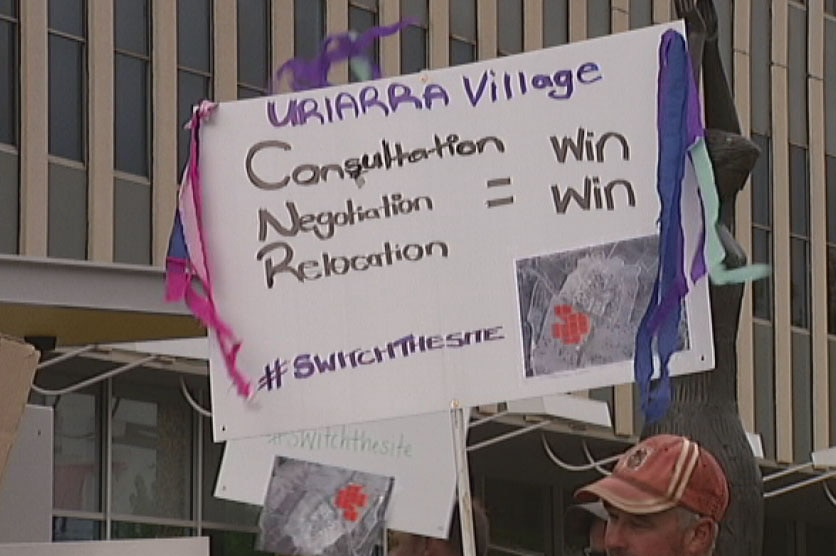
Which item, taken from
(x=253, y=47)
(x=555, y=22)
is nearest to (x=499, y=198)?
(x=253, y=47)

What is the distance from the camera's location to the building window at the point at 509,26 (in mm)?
28750

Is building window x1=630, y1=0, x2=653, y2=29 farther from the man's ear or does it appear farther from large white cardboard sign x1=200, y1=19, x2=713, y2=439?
the man's ear

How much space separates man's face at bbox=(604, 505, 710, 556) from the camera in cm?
491

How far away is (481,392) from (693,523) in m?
0.87

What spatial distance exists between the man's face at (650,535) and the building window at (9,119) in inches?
699

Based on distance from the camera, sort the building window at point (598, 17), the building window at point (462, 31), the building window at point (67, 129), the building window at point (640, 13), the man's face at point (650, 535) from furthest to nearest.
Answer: the building window at point (640, 13)
the building window at point (598, 17)
the building window at point (462, 31)
the building window at point (67, 129)
the man's face at point (650, 535)

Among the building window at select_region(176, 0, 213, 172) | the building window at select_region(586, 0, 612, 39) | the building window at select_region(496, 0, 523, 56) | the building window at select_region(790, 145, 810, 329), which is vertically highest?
the building window at select_region(586, 0, 612, 39)

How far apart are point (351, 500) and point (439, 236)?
306 cm

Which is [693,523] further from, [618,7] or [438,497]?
[618,7]

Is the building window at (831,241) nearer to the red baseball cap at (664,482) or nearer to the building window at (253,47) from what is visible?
the building window at (253,47)

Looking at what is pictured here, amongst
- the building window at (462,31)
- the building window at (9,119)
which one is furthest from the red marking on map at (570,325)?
the building window at (462,31)

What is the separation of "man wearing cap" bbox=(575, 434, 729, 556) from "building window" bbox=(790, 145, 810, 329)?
28.1 m

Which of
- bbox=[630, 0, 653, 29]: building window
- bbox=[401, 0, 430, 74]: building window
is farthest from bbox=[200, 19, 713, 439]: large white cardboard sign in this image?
bbox=[630, 0, 653, 29]: building window

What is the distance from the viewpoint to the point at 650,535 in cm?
491
